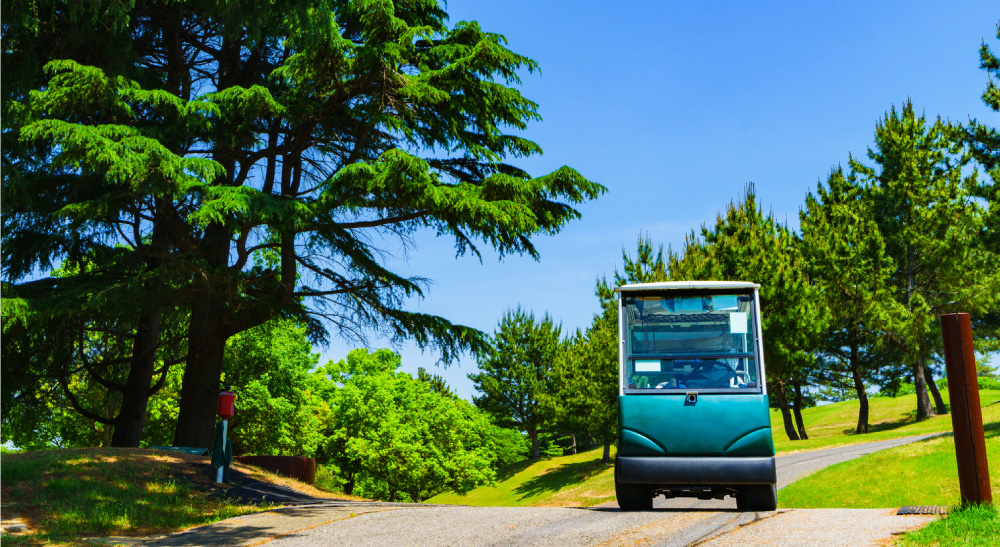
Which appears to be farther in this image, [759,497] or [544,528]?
[759,497]

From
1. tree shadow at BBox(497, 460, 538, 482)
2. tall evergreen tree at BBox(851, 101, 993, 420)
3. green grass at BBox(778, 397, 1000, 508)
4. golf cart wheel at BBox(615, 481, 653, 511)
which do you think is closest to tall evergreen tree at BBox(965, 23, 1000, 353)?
green grass at BBox(778, 397, 1000, 508)

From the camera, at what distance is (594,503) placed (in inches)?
1077

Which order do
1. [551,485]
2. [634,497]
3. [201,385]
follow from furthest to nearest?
[551,485] → [201,385] → [634,497]

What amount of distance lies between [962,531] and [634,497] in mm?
4100

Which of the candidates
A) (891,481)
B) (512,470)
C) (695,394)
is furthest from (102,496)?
(512,470)

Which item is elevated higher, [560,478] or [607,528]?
[607,528]

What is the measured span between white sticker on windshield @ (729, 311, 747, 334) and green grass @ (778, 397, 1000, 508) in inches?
353

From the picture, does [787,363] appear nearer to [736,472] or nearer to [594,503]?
[594,503]

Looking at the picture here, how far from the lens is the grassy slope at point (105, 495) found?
31.9ft

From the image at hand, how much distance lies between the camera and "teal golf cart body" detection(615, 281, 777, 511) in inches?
342

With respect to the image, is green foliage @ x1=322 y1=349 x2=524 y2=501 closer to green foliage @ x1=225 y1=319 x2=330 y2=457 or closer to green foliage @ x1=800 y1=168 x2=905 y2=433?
green foliage @ x1=225 y1=319 x2=330 y2=457

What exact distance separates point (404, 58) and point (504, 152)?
12.3 feet

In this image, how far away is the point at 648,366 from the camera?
9.01 m

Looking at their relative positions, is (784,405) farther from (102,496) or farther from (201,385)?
(102,496)
